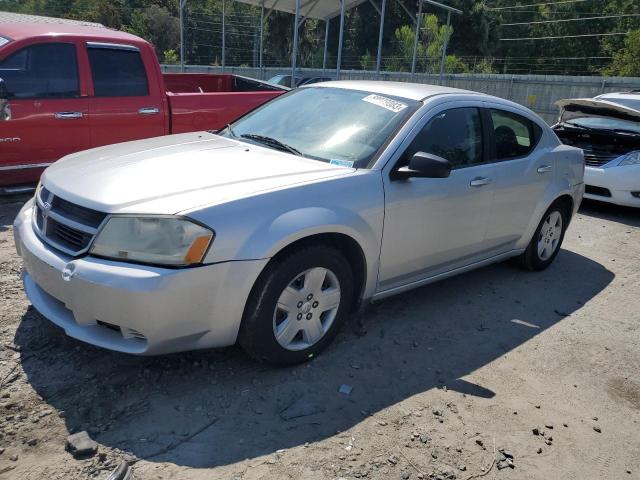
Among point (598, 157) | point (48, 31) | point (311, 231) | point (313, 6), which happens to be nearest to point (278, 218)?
point (311, 231)

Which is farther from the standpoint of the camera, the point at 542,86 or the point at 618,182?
the point at 542,86

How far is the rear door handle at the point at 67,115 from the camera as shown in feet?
19.7

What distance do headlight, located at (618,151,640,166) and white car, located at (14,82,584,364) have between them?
3805 millimetres

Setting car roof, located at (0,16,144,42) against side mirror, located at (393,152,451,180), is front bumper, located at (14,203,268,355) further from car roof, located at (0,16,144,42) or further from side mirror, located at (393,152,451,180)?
car roof, located at (0,16,144,42)

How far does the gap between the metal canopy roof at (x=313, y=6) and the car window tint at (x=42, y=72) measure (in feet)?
46.0

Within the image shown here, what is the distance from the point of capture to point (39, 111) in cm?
591

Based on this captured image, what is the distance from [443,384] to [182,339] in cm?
156

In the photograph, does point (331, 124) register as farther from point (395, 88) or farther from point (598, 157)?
point (598, 157)

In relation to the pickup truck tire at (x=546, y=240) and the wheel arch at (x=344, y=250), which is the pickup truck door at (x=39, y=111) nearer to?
the wheel arch at (x=344, y=250)

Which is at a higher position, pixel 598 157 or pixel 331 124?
pixel 331 124

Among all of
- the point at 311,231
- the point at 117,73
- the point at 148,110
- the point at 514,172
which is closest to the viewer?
the point at 311,231

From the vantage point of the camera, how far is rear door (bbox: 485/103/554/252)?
4.46 meters

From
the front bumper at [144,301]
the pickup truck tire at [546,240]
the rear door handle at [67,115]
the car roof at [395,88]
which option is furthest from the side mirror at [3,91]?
the pickup truck tire at [546,240]

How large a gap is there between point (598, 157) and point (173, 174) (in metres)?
6.86
